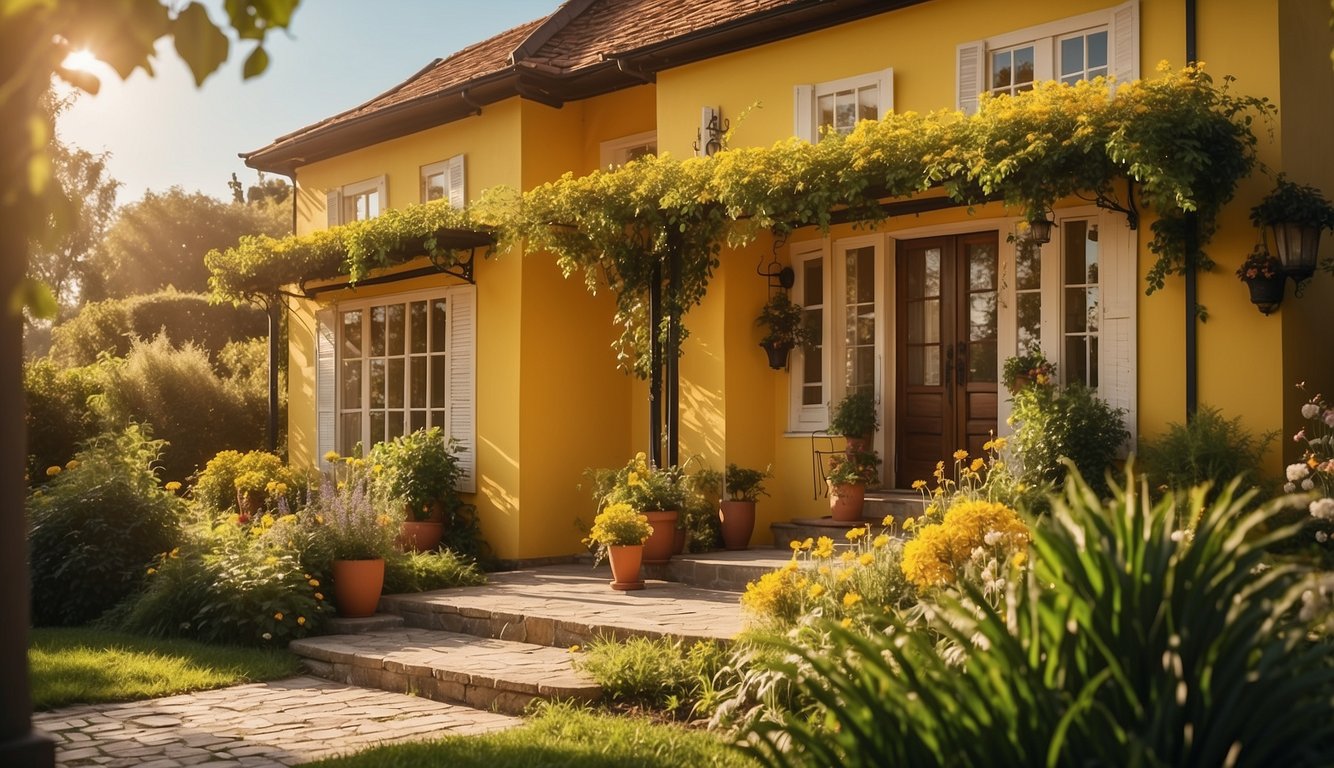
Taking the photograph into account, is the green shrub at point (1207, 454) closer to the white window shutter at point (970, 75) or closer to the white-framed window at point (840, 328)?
the white-framed window at point (840, 328)

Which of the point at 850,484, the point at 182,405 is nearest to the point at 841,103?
the point at 850,484

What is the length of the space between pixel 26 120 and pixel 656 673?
430 centimetres

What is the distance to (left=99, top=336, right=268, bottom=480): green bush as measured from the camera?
14.8 m

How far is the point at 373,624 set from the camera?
7.99m

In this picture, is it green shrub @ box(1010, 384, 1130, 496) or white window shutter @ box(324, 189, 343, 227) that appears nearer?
green shrub @ box(1010, 384, 1130, 496)

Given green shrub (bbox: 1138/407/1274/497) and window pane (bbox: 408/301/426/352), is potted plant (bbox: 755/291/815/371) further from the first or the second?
window pane (bbox: 408/301/426/352)

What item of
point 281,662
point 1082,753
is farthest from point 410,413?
point 1082,753

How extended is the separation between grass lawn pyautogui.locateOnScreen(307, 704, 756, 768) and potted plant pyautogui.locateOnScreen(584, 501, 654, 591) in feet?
10.2

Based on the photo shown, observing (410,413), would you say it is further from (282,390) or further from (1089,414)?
(1089,414)

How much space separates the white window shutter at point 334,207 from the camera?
1350 cm

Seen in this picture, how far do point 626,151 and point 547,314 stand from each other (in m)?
1.89

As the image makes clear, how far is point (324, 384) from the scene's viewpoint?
13.1 meters

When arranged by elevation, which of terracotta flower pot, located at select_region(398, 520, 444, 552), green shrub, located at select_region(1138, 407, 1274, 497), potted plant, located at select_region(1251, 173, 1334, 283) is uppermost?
potted plant, located at select_region(1251, 173, 1334, 283)

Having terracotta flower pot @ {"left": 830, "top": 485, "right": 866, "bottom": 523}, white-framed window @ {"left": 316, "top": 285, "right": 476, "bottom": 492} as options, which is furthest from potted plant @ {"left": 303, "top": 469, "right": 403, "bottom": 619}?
terracotta flower pot @ {"left": 830, "top": 485, "right": 866, "bottom": 523}
